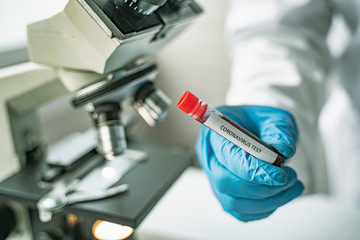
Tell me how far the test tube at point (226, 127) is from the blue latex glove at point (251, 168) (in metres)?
0.02

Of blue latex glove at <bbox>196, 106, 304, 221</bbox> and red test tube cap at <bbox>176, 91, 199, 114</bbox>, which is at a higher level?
red test tube cap at <bbox>176, 91, 199, 114</bbox>

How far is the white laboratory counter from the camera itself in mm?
855

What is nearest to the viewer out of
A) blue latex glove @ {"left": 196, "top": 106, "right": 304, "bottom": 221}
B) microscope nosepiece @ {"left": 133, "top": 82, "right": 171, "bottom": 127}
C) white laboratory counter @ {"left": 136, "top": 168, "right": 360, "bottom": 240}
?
blue latex glove @ {"left": 196, "top": 106, "right": 304, "bottom": 221}

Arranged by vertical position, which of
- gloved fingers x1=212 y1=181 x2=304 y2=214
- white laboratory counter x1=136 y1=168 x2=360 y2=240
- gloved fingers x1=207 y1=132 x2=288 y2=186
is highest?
gloved fingers x1=207 y1=132 x2=288 y2=186

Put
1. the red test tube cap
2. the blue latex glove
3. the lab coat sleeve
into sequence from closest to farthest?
1. the red test tube cap
2. the blue latex glove
3. the lab coat sleeve

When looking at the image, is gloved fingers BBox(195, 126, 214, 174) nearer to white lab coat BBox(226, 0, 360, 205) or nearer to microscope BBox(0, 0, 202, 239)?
microscope BBox(0, 0, 202, 239)

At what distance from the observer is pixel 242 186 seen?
0.55m

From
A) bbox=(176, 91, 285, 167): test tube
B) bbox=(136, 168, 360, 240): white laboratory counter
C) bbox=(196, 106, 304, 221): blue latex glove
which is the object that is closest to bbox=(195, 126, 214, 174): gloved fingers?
bbox=(196, 106, 304, 221): blue latex glove

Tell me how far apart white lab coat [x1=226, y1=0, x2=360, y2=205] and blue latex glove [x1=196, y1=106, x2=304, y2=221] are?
0.11m

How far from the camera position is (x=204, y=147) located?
0.60 metres

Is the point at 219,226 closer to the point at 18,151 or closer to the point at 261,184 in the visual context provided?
the point at 261,184

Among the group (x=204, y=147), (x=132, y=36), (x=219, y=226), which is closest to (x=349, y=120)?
(x=219, y=226)

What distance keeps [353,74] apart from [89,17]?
0.81 meters

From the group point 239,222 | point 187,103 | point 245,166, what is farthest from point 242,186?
point 239,222
